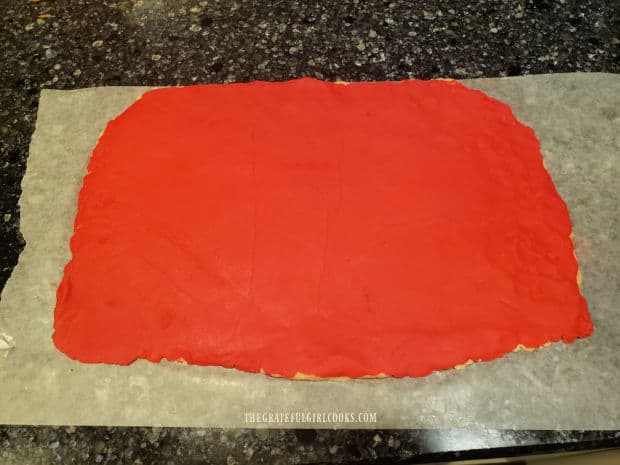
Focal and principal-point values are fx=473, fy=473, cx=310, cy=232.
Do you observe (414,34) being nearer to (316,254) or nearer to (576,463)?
(316,254)

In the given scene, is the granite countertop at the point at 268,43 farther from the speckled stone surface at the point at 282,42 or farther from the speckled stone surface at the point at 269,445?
the speckled stone surface at the point at 269,445

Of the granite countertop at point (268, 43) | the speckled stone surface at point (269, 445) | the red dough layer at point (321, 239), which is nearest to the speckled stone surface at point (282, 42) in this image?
the granite countertop at point (268, 43)

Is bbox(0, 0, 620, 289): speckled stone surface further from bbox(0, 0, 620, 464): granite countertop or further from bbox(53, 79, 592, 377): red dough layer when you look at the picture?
bbox(53, 79, 592, 377): red dough layer

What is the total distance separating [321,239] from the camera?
0.85 meters

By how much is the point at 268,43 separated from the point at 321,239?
23.4 inches

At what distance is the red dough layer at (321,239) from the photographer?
2.63 ft

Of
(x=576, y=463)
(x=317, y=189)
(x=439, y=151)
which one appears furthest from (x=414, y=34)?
(x=576, y=463)

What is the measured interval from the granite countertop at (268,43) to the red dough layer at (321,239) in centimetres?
17

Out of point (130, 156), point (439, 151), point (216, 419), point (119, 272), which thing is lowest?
point (216, 419)

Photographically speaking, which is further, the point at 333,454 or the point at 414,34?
the point at 414,34

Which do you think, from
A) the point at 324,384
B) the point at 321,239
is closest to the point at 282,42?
the point at 321,239

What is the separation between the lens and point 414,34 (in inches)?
46.0

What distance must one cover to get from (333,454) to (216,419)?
20cm

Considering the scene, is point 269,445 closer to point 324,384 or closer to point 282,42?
point 324,384
